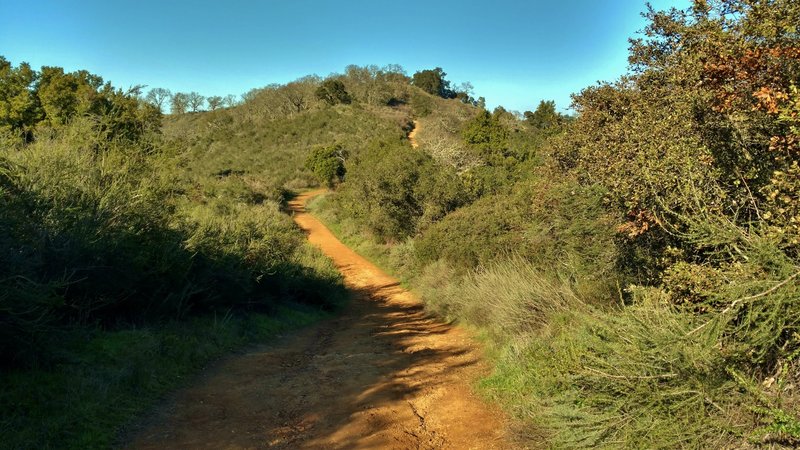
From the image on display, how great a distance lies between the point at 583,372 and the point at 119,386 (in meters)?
5.55

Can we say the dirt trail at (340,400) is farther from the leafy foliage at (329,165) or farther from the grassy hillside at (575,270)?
the leafy foliage at (329,165)

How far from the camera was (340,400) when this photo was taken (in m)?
7.19

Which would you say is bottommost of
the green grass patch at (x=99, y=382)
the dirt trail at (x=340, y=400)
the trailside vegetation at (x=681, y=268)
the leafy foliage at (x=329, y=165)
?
the dirt trail at (x=340, y=400)

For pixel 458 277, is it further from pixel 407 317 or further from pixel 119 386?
pixel 119 386

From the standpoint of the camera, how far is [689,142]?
5215mm

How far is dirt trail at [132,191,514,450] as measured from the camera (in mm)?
5871

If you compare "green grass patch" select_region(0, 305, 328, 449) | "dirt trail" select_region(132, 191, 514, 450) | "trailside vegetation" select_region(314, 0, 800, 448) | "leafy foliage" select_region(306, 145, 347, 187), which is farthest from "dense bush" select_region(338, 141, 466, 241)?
"leafy foliage" select_region(306, 145, 347, 187)

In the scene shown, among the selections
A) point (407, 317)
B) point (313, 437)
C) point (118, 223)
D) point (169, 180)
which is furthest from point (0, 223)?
point (407, 317)

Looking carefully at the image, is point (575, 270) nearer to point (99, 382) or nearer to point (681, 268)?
point (681, 268)

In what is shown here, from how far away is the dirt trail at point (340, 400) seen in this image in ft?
19.3

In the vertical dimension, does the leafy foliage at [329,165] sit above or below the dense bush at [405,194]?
above

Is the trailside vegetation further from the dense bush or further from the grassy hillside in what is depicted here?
the dense bush

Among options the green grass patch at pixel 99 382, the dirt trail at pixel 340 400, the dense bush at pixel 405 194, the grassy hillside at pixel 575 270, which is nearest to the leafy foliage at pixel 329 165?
the dense bush at pixel 405 194

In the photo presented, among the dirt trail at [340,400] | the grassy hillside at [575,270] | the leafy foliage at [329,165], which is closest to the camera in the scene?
the grassy hillside at [575,270]
